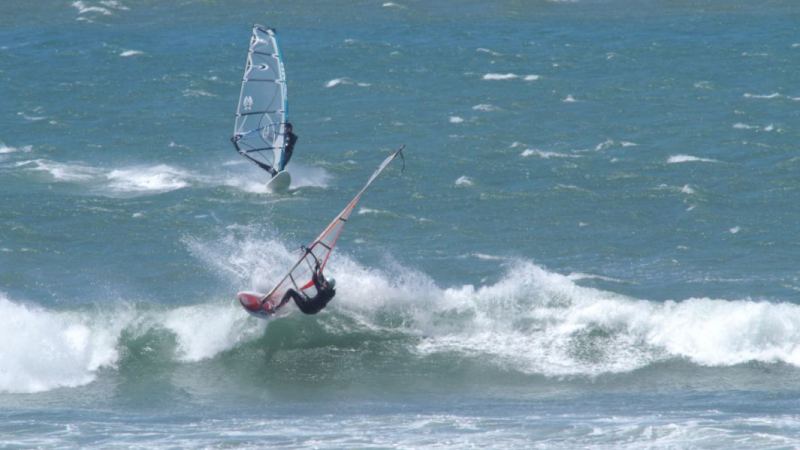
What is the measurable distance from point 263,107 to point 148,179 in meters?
5.11

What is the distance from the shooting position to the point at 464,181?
162ft

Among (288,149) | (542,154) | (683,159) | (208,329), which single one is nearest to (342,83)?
(288,149)

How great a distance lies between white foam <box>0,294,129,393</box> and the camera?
36.9 meters

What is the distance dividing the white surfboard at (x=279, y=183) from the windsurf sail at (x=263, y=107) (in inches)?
10.4

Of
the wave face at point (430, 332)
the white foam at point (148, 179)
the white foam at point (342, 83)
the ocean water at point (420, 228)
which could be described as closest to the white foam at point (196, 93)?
the ocean water at point (420, 228)

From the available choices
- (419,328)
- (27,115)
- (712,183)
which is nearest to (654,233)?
(712,183)

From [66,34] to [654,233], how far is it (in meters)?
32.7

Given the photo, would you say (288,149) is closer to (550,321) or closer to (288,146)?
(288,146)

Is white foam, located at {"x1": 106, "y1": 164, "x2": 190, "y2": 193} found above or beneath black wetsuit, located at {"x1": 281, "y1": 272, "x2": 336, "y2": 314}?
beneath

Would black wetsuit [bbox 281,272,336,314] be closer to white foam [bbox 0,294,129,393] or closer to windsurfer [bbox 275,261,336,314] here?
windsurfer [bbox 275,261,336,314]

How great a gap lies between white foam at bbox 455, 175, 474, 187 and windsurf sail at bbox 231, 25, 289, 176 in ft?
18.3

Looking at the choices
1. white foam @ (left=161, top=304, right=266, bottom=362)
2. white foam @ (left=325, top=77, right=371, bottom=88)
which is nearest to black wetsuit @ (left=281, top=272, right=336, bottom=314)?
white foam @ (left=161, top=304, right=266, bottom=362)

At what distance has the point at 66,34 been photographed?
67875mm

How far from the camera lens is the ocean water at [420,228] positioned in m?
34.9
